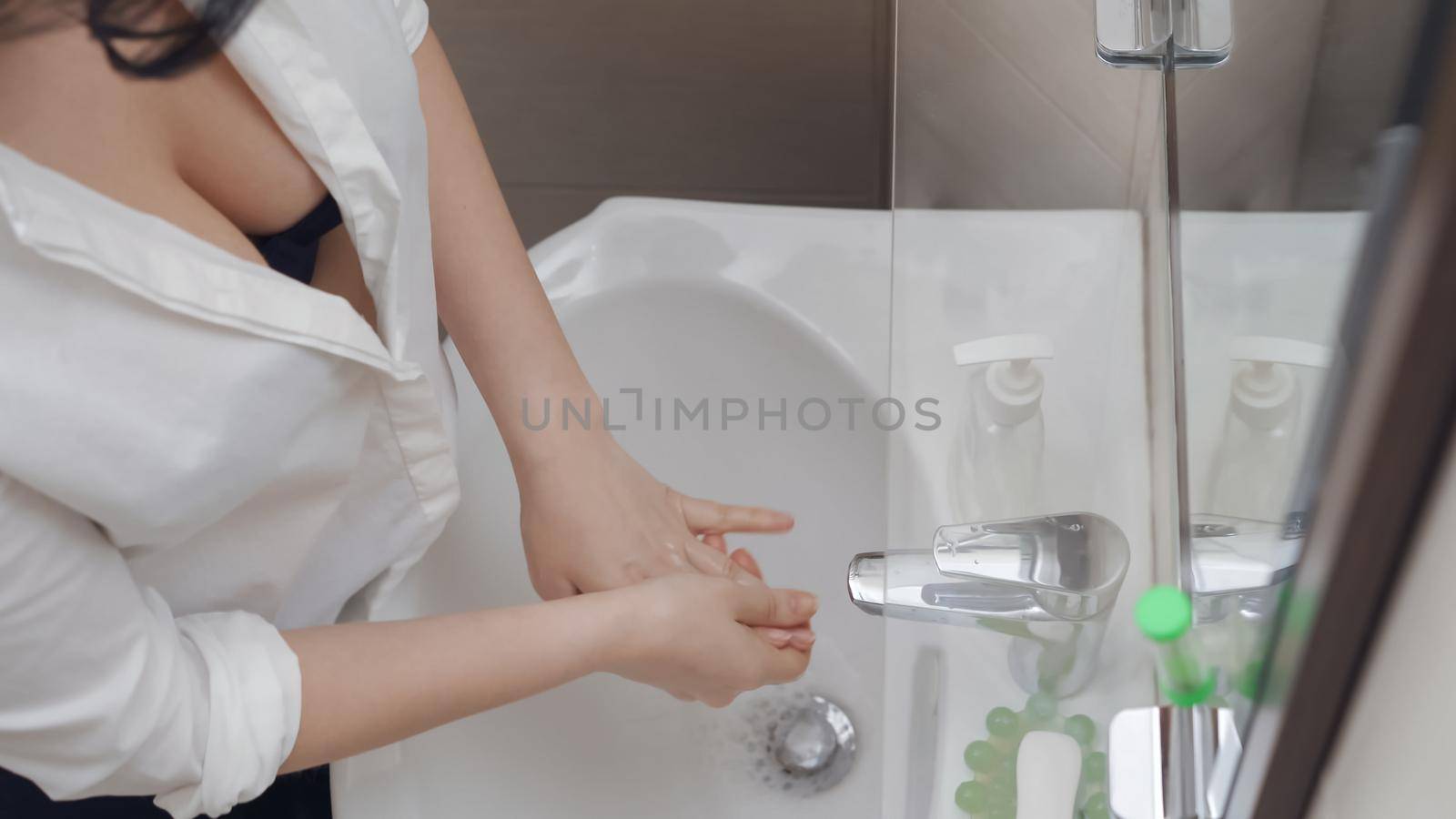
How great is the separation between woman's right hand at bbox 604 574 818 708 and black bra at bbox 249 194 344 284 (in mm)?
261

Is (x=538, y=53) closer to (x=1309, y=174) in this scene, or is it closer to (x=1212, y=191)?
(x=1212, y=191)

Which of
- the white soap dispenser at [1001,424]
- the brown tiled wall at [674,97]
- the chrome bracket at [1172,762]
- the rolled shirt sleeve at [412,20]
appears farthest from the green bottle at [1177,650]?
the brown tiled wall at [674,97]

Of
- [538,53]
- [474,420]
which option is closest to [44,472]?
[474,420]

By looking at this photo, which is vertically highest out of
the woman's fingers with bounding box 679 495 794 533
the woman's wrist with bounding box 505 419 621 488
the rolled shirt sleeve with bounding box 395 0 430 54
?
the rolled shirt sleeve with bounding box 395 0 430 54

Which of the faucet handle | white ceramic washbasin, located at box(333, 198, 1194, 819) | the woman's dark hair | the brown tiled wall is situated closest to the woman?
the woman's dark hair

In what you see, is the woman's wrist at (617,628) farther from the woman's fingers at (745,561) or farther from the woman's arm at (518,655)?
the woman's fingers at (745,561)

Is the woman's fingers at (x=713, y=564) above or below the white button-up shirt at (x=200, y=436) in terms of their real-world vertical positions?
below

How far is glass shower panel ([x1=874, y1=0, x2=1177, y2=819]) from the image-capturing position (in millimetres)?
448

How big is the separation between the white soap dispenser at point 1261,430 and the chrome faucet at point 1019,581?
0.16 ft

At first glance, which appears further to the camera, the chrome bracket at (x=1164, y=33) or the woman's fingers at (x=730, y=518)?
the woman's fingers at (x=730, y=518)

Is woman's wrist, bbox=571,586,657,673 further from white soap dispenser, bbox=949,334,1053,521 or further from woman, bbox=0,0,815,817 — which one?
white soap dispenser, bbox=949,334,1053,521

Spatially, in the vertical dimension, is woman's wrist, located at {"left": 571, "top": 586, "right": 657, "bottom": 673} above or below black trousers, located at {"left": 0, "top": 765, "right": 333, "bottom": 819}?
above

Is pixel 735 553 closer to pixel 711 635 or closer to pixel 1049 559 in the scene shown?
pixel 711 635

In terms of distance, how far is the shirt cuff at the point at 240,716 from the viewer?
0.50 meters
